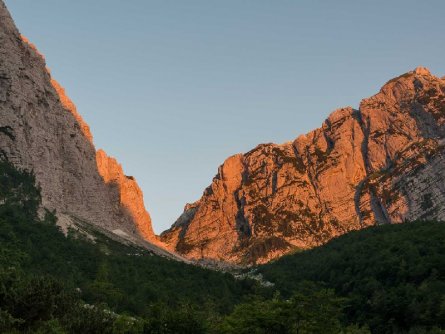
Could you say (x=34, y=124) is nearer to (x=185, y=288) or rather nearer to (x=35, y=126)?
(x=35, y=126)

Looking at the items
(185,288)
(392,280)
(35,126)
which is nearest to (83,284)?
(185,288)

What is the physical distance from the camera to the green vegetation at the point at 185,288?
4575 cm

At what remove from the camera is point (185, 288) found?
125250 millimetres

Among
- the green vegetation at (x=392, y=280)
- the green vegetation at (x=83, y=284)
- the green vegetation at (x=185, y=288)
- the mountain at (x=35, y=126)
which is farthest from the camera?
the mountain at (x=35, y=126)

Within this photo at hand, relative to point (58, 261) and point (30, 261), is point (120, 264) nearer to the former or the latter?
point (58, 261)

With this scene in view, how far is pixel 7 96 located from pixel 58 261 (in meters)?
71.9

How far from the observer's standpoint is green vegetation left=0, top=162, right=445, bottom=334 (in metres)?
45.8

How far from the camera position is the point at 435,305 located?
84312 millimetres

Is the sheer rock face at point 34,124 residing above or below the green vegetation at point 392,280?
above

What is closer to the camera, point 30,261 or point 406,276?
point 30,261

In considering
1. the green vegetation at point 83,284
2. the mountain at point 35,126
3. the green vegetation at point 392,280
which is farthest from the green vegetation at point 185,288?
the mountain at point 35,126

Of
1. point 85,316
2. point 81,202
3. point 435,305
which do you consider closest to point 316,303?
point 435,305

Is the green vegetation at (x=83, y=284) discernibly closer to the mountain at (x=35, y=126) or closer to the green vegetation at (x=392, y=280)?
the mountain at (x=35, y=126)

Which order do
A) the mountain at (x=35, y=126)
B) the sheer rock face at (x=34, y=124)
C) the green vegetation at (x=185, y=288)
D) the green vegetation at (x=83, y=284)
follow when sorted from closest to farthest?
the green vegetation at (x=83, y=284) → the green vegetation at (x=185, y=288) → the mountain at (x=35, y=126) → the sheer rock face at (x=34, y=124)
